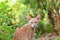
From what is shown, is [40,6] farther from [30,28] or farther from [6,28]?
[6,28]

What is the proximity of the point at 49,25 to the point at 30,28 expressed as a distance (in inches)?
90.6

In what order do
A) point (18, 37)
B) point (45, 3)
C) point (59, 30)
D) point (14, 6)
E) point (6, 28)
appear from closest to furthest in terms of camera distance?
1. point (6, 28)
2. point (18, 37)
3. point (45, 3)
4. point (59, 30)
5. point (14, 6)

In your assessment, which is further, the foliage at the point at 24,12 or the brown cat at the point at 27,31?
the foliage at the point at 24,12

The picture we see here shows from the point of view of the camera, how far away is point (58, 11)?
29.1 feet

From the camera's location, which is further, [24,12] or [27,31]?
[24,12]

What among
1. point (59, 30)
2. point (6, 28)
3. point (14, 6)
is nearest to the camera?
point (6, 28)

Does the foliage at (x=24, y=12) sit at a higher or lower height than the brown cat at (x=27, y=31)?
higher

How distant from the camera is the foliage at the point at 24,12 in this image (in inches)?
329

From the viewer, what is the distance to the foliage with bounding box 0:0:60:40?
8359 mm

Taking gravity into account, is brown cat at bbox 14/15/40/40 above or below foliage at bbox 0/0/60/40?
below

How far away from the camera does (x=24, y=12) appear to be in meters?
9.03

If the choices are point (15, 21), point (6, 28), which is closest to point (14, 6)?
point (15, 21)

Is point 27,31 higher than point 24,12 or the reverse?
the reverse

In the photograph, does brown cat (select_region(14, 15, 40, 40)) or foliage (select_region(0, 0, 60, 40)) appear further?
foliage (select_region(0, 0, 60, 40))
